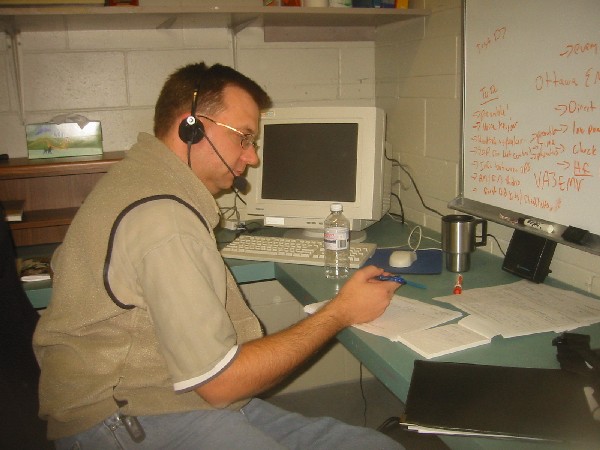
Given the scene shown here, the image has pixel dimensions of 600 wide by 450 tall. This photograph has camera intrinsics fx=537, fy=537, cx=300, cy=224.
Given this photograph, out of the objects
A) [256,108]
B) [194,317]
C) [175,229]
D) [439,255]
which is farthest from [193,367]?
[439,255]

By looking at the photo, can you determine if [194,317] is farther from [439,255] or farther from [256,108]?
[439,255]

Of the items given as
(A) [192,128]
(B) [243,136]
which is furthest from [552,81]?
(A) [192,128]

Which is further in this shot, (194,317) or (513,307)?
(513,307)

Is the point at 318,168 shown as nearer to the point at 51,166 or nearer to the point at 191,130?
the point at 191,130

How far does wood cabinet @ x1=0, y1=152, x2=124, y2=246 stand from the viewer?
1.77m

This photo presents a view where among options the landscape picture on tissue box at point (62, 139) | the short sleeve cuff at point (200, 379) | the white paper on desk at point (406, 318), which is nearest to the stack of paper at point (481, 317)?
the white paper on desk at point (406, 318)

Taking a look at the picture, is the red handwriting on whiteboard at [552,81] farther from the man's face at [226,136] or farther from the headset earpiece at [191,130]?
the headset earpiece at [191,130]

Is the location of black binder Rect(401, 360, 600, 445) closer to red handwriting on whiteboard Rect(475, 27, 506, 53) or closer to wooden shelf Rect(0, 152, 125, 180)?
red handwriting on whiteboard Rect(475, 27, 506, 53)

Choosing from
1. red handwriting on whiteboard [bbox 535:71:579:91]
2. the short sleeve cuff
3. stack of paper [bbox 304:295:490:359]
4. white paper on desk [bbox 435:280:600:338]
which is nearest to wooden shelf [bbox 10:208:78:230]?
stack of paper [bbox 304:295:490:359]

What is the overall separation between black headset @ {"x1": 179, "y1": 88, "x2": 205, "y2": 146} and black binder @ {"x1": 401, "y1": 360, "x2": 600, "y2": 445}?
668mm

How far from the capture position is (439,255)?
5.34ft

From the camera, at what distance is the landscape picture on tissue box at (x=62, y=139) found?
1874 millimetres

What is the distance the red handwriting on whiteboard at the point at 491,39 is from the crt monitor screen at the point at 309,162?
17.5 inches

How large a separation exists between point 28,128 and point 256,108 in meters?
1.01
